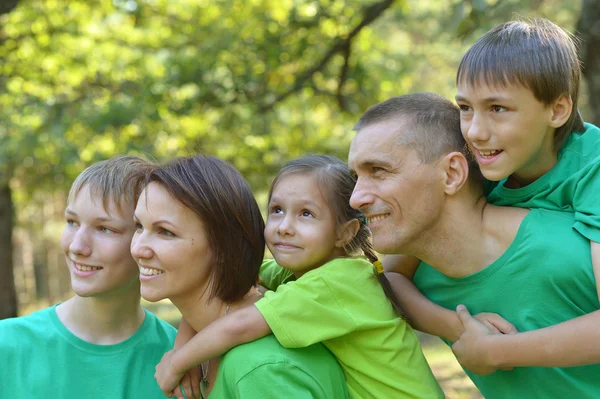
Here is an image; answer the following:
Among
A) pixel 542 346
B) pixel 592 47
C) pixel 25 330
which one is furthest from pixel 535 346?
pixel 592 47

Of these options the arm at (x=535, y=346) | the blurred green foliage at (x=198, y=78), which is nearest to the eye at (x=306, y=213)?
the arm at (x=535, y=346)

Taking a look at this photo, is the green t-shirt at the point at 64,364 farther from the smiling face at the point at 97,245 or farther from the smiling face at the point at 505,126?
the smiling face at the point at 505,126

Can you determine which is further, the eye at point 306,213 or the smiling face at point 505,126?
the eye at point 306,213

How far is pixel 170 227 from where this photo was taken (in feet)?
8.21

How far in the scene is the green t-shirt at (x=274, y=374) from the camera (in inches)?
86.8

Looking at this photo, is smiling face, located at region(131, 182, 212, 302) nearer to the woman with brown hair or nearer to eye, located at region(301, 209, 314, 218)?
the woman with brown hair

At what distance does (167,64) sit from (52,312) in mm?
6190

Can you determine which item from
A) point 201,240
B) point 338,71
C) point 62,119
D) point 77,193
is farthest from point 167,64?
point 201,240

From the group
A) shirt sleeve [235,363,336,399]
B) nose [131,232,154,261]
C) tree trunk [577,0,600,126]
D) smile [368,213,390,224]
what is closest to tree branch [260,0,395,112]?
tree trunk [577,0,600,126]

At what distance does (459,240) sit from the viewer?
2455 mm

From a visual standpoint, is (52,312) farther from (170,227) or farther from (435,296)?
(435,296)

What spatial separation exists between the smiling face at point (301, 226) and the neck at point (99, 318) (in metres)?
0.82

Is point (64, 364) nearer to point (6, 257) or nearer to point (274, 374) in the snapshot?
point (274, 374)

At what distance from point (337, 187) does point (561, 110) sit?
0.86m
